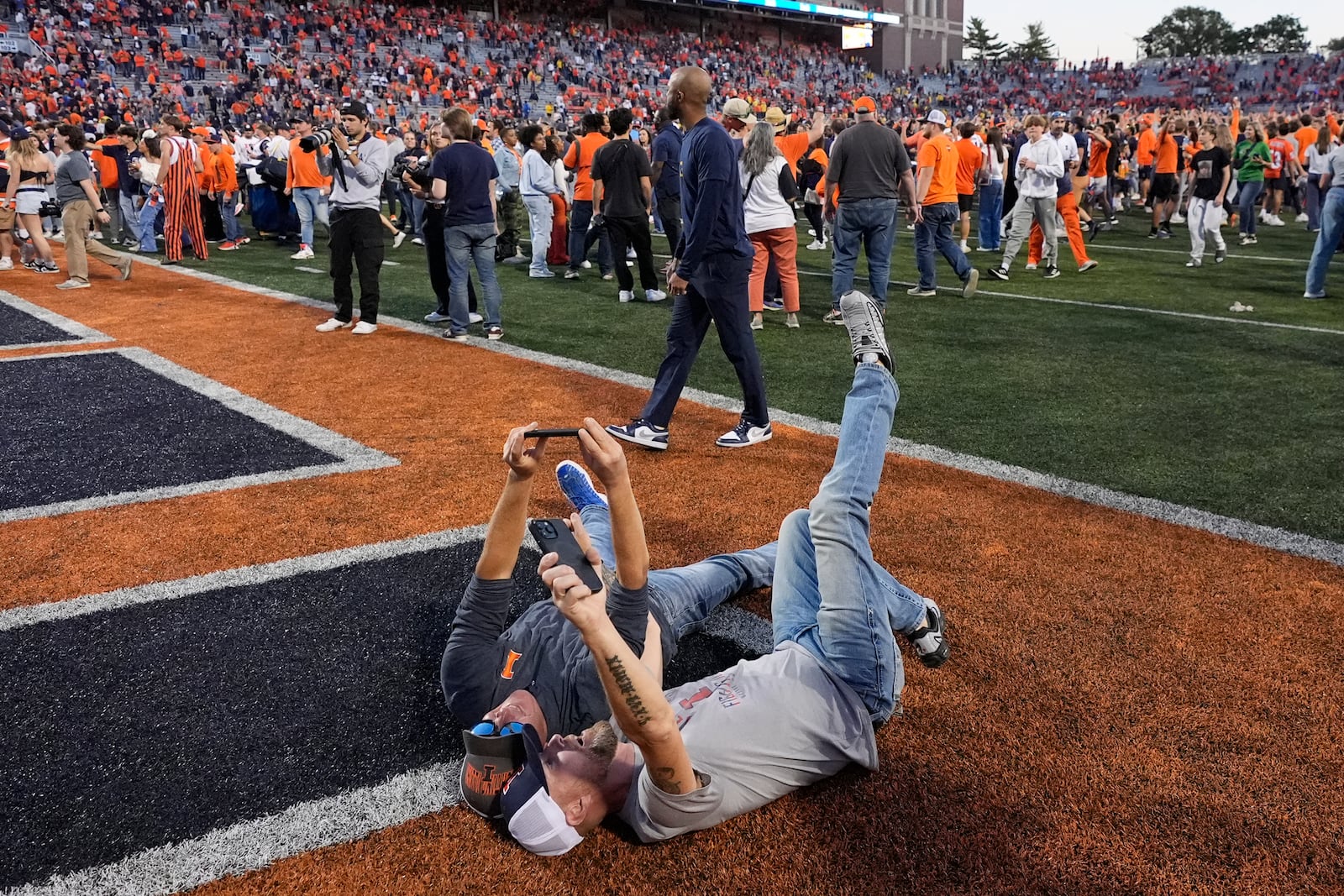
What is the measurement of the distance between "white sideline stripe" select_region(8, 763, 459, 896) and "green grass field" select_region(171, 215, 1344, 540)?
3.78 m

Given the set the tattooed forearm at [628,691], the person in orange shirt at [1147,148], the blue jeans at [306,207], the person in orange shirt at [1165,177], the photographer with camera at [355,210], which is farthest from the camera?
Result: the person in orange shirt at [1147,148]

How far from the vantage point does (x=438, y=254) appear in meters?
9.62

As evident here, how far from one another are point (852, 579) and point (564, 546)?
89cm

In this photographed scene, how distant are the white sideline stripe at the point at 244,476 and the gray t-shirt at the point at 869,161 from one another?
18.0 ft

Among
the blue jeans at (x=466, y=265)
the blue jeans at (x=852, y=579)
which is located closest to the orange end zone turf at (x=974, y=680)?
the blue jeans at (x=852, y=579)

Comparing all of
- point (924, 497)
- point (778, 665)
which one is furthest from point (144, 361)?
point (778, 665)

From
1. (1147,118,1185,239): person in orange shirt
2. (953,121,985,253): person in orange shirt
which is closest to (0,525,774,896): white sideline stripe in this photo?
(953,121,985,253): person in orange shirt

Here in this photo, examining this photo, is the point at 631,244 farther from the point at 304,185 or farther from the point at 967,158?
the point at 304,185

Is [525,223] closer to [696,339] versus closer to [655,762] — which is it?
[696,339]

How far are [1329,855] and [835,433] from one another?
3.76 metres

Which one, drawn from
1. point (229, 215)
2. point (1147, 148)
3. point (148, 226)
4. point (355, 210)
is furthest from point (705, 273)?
point (1147, 148)

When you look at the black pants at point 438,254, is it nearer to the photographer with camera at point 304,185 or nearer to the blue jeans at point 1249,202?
the photographer with camera at point 304,185

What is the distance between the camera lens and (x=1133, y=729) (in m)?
2.93

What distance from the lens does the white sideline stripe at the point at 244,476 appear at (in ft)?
15.9
